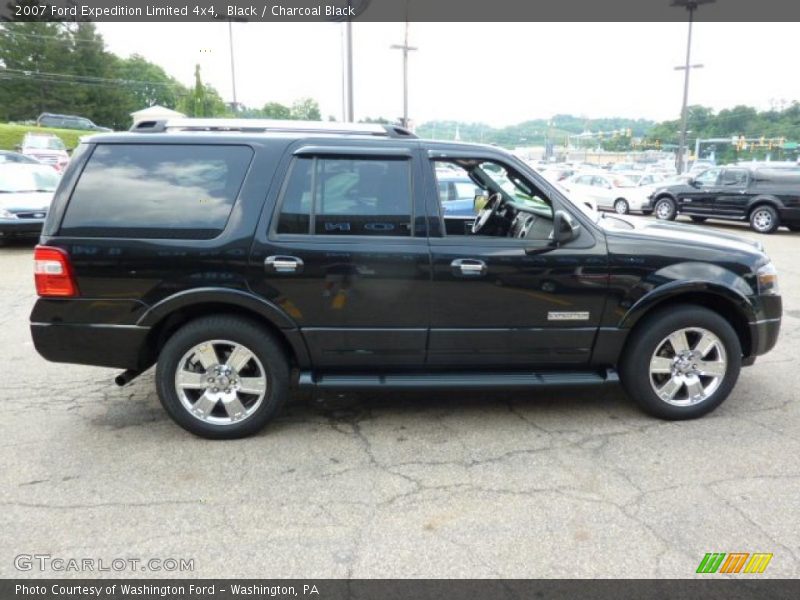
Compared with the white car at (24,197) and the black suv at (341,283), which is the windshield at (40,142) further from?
the black suv at (341,283)

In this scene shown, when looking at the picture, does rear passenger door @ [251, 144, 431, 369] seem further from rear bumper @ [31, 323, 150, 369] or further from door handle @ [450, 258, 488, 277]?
rear bumper @ [31, 323, 150, 369]

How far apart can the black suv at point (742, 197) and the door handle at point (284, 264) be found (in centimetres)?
1514

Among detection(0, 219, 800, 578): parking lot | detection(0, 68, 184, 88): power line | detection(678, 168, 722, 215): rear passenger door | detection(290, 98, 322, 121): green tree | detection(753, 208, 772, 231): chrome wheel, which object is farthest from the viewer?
detection(290, 98, 322, 121): green tree

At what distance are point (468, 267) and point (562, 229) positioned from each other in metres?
0.67

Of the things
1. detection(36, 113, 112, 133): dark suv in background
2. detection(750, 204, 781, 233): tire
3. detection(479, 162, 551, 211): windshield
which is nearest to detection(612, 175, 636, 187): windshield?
detection(750, 204, 781, 233): tire

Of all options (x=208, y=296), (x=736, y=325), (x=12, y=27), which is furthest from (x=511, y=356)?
(x=12, y=27)

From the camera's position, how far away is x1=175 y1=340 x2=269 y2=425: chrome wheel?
3693mm

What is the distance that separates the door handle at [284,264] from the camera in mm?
3596

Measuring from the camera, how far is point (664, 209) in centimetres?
1792

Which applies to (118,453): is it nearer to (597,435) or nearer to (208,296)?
(208,296)

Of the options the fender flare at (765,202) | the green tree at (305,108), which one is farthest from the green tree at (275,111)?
the fender flare at (765,202)

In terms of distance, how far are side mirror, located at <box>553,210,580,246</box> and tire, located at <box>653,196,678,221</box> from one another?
51.1ft

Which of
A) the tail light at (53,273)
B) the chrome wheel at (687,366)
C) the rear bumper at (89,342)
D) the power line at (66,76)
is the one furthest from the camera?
the power line at (66,76)

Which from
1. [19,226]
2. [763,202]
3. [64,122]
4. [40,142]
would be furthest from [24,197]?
[64,122]
